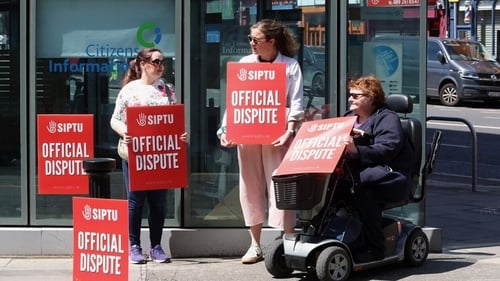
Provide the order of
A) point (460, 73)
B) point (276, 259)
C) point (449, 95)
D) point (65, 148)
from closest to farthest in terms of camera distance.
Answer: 1. point (276, 259)
2. point (65, 148)
3. point (460, 73)
4. point (449, 95)

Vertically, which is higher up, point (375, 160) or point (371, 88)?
point (371, 88)

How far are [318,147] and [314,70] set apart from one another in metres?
1.42

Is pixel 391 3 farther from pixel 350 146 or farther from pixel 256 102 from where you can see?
pixel 350 146

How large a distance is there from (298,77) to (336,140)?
2.84 feet

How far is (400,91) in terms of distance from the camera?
8.44 m

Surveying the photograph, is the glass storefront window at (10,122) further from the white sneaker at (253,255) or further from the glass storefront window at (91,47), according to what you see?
the white sneaker at (253,255)

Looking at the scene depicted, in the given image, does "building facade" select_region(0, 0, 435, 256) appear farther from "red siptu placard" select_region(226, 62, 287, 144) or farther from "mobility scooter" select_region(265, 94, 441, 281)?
"mobility scooter" select_region(265, 94, 441, 281)

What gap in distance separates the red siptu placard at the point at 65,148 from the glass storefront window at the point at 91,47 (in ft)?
0.80

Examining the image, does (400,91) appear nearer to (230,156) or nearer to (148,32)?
(230,156)

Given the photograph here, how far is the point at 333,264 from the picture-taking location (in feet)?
23.1

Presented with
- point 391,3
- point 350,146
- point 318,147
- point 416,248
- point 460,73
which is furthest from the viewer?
point 460,73

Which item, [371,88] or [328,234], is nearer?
[328,234]

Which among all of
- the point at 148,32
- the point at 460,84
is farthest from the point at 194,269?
the point at 460,84

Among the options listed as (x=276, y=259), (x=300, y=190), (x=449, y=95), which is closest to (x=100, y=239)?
(x=300, y=190)
